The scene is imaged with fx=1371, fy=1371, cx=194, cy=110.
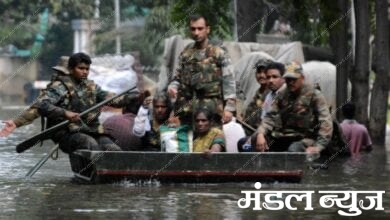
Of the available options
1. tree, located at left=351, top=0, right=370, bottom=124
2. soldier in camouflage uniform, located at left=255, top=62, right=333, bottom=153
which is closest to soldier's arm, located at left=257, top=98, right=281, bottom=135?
soldier in camouflage uniform, located at left=255, top=62, right=333, bottom=153

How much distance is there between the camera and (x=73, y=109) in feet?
47.0

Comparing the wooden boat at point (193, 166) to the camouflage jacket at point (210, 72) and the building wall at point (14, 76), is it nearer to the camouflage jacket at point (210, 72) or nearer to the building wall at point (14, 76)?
the camouflage jacket at point (210, 72)

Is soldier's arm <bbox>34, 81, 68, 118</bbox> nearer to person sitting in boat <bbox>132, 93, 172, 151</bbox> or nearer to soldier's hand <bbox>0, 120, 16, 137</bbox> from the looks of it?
soldier's hand <bbox>0, 120, 16, 137</bbox>

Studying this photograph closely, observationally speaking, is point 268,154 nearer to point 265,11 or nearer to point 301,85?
point 301,85

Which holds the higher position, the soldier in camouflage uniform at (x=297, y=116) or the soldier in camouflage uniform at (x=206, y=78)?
the soldier in camouflage uniform at (x=206, y=78)

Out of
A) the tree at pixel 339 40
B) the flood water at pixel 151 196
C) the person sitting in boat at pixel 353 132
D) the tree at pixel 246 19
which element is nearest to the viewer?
the flood water at pixel 151 196

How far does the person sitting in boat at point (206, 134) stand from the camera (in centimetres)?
1404

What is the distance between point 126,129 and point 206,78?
197 centimetres

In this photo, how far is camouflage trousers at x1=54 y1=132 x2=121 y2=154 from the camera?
14.1 meters

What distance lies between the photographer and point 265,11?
36.2m

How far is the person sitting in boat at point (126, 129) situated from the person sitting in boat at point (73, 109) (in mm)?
385

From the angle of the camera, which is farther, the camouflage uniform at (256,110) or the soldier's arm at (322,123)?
the camouflage uniform at (256,110)

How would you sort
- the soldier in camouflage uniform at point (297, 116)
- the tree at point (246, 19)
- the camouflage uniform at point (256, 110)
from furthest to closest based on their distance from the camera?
the tree at point (246, 19), the camouflage uniform at point (256, 110), the soldier in camouflage uniform at point (297, 116)

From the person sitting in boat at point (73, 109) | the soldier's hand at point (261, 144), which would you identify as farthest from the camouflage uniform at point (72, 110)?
the soldier's hand at point (261, 144)
